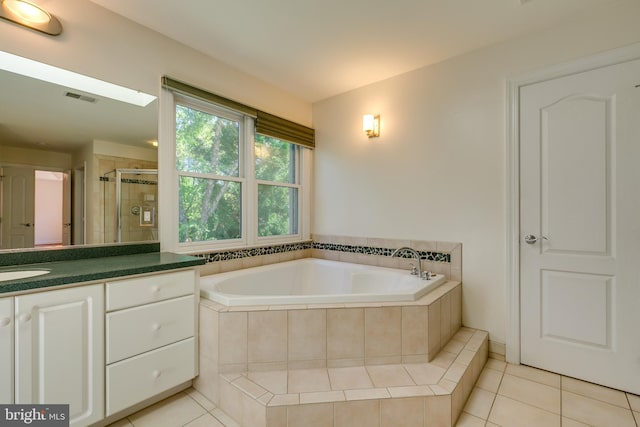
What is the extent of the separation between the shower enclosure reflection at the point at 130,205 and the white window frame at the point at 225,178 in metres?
0.06

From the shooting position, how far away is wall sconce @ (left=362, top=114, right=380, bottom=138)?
8.71 ft

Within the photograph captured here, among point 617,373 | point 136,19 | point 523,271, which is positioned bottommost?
point 617,373

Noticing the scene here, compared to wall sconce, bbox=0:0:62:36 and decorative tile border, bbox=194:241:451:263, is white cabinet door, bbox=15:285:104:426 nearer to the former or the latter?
decorative tile border, bbox=194:241:451:263

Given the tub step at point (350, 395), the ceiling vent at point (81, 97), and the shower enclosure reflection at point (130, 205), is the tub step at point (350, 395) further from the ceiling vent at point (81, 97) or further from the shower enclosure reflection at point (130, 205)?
the ceiling vent at point (81, 97)

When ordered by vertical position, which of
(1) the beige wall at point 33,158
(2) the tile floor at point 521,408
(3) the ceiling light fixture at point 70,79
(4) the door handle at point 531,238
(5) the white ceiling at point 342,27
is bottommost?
(2) the tile floor at point 521,408

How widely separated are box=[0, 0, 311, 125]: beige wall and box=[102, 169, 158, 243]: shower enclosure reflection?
0.60 meters

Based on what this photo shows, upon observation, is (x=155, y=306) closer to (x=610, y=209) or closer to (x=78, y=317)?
(x=78, y=317)

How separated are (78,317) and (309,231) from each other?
2187 mm

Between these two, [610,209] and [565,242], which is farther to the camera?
[565,242]

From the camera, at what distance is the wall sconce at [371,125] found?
8.71ft

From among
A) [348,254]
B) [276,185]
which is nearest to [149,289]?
[276,185]

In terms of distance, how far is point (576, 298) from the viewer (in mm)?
1815

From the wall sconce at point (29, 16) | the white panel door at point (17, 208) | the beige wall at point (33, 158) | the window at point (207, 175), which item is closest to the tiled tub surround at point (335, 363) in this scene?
the window at point (207, 175)

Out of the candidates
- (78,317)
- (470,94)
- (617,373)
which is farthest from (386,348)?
(470,94)
